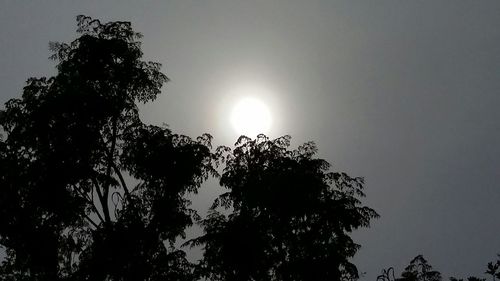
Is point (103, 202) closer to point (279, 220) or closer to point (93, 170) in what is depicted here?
point (93, 170)

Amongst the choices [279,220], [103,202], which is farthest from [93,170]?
[279,220]

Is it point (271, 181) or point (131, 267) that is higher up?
point (271, 181)

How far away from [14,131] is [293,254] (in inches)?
614

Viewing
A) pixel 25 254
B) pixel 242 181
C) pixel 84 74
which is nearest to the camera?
pixel 25 254

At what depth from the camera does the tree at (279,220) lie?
2867 cm

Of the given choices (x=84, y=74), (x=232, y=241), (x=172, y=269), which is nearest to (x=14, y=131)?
(x=84, y=74)

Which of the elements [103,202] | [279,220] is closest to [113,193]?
[103,202]

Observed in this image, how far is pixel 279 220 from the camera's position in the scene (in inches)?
1224

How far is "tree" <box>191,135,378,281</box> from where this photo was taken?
28672mm

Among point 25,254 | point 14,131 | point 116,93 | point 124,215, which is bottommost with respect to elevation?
point 25,254

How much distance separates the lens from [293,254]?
97.8ft

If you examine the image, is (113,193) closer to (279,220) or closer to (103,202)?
(103,202)

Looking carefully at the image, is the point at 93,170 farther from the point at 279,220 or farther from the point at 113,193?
the point at 279,220

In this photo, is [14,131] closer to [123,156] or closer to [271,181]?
[123,156]
